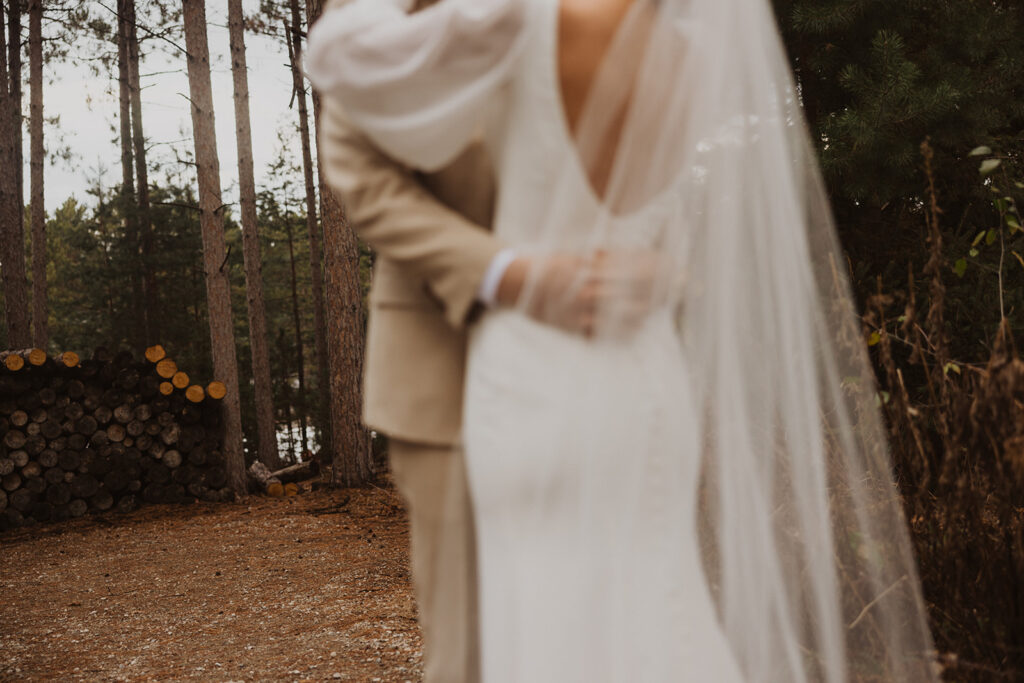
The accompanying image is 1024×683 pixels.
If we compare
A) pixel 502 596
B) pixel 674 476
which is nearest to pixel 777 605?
pixel 674 476

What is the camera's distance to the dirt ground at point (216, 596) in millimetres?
3662

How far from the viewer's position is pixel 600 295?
107 centimetres

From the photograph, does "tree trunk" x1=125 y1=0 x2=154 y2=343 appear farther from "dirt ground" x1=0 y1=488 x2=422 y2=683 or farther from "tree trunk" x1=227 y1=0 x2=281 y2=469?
"dirt ground" x1=0 y1=488 x2=422 y2=683

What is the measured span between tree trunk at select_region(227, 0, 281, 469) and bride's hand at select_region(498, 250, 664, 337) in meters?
11.1

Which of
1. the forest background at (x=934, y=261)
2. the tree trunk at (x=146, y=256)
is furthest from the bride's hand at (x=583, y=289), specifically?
the tree trunk at (x=146, y=256)

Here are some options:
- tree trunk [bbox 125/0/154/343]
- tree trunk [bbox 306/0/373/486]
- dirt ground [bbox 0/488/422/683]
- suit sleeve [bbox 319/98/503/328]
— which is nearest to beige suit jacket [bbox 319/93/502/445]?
suit sleeve [bbox 319/98/503/328]

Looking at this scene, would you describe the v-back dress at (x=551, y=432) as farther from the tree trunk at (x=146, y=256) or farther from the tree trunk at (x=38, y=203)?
the tree trunk at (x=146, y=256)

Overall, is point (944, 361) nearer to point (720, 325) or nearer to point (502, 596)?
point (720, 325)

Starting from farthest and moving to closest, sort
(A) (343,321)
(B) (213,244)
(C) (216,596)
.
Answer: (B) (213,244) → (A) (343,321) → (C) (216,596)

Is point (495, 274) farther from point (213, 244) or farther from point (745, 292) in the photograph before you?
point (213, 244)

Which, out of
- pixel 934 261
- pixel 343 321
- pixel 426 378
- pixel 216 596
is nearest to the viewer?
pixel 426 378

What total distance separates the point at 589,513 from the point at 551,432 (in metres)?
0.12

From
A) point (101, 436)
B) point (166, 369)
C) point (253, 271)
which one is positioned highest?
point (253, 271)

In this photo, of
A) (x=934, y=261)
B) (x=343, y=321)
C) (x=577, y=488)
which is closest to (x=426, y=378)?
(x=577, y=488)
